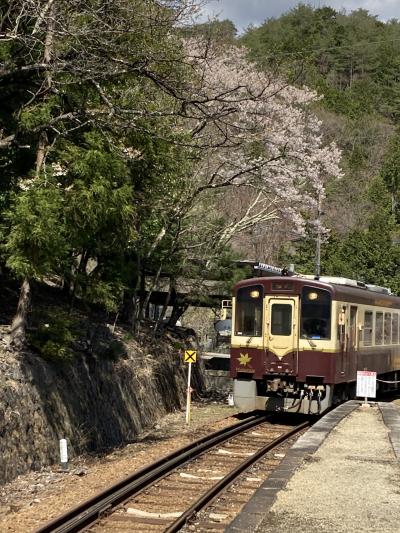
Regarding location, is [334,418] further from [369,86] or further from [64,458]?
[369,86]

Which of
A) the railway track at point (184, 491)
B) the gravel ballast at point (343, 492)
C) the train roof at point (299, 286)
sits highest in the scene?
the train roof at point (299, 286)

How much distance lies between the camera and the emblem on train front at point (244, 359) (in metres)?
16.7

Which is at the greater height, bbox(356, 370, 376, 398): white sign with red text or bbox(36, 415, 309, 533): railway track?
bbox(356, 370, 376, 398): white sign with red text

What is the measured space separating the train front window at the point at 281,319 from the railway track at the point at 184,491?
257 cm

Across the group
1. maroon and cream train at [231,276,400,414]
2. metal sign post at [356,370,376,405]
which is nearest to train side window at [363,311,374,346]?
maroon and cream train at [231,276,400,414]

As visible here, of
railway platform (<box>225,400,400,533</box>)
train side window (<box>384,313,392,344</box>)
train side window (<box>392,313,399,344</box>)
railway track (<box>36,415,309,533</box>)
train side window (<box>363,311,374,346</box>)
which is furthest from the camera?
train side window (<box>392,313,399,344</box>)

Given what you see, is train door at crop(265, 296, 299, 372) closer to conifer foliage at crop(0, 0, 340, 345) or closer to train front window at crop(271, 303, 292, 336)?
train front window at crop(271, 303, 292, 336)

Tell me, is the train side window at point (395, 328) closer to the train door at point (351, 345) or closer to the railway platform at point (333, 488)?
the train door at point (351, 345)

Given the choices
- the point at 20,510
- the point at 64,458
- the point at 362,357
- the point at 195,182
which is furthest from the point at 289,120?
the point at 20,510

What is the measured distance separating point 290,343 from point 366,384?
2.20 metres

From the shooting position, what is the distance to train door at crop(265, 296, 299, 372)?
16.4 m

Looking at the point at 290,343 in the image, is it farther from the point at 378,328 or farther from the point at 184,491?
the point at 184,491

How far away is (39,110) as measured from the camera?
13305mm

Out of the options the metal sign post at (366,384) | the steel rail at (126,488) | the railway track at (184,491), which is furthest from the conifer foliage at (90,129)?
the metal sign post at (366,384)
